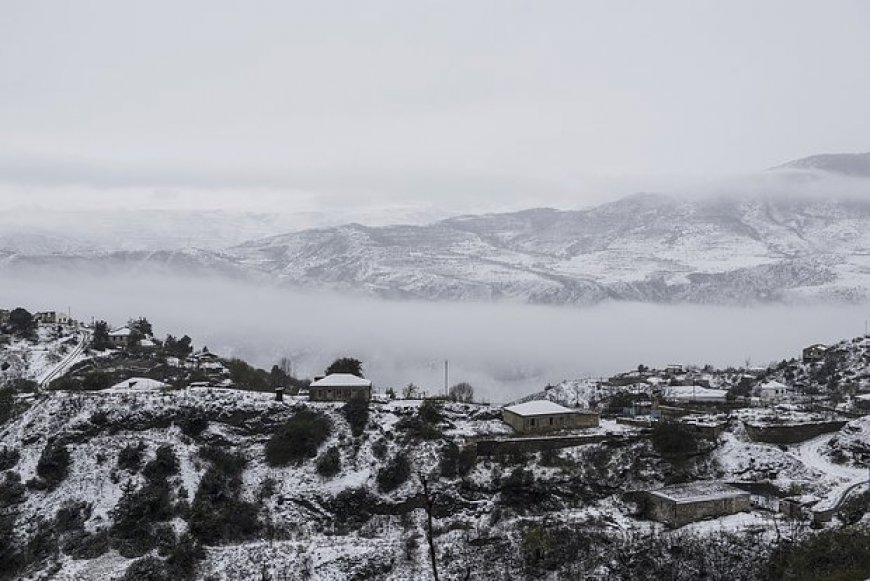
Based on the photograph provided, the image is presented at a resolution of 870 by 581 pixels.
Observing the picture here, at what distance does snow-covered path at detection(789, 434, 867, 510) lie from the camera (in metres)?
43.8

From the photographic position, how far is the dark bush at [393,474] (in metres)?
48.4

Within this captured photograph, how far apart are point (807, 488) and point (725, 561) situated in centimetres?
1211

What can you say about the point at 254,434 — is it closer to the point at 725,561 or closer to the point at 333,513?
the point at 333,513

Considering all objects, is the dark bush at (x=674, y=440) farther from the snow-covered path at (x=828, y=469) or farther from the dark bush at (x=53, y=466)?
the dark bush at (x=53, y=466)

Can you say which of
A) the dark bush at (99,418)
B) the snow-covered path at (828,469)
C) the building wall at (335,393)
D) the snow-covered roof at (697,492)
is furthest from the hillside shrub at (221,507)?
the snow-covered path at (828,469)

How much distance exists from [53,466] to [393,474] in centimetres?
2231

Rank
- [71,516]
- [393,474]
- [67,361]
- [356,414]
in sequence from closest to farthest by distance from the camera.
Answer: [71,516] → [393,474] → [356,414] → [67,361]

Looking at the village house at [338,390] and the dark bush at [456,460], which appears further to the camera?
the village house at [338,390]

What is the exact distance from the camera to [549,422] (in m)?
56.7

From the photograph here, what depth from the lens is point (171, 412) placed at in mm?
53812

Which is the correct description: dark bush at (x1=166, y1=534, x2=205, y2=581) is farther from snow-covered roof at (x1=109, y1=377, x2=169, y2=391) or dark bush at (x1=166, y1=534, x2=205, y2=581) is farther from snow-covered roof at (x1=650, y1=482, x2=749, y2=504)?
snow-covered roof at (x1=650, y1=482, x2=749, y2=504)

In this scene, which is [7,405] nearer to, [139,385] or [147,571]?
[139,385]

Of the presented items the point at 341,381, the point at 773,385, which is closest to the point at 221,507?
the point at 341,381

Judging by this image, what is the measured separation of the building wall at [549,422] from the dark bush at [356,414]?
11.8m
